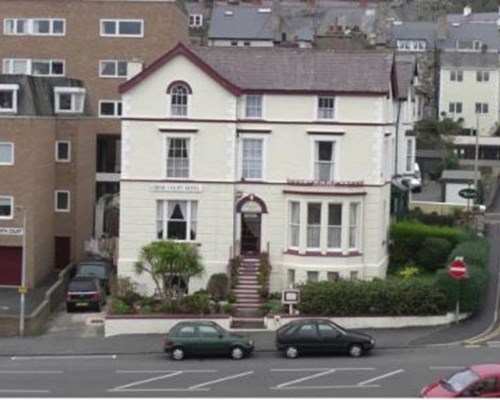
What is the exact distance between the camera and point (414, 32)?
11525cm

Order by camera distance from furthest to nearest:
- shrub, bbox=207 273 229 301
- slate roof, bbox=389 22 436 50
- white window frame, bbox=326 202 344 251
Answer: slate roof, bbox=389 22 436 50, white window frame, bbox=326 202 344 251, shrub, bbox=207 273 229 301

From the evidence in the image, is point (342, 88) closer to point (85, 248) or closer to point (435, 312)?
point (435, 312)

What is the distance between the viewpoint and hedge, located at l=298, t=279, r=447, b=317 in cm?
4388

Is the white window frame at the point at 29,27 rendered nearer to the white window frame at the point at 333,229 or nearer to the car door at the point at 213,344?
the white window frame at the point at 333,229

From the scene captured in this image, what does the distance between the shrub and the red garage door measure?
1120cm

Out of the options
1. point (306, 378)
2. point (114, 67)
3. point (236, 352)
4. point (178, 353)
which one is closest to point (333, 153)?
point (236, 352)

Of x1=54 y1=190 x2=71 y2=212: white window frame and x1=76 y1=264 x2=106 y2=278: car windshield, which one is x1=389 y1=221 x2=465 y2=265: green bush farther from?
x1=54 y1=190 x2=71 y2=212: white window frame

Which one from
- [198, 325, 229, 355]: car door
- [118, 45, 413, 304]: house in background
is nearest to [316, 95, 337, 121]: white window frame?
[118, 45, 413, 304]: house in background

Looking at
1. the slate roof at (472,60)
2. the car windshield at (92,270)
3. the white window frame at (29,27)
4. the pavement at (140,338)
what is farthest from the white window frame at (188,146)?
the slate roof at (472,60)

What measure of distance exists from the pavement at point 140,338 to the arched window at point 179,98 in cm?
936

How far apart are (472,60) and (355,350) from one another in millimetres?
69713

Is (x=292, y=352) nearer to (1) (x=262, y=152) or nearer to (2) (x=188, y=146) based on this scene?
(1) (x=262, y=152)

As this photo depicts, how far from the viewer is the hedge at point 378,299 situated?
43.9 metres

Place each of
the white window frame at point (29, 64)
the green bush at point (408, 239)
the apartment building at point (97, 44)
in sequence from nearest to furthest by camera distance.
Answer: the green bush at point (408, 239)
the apartment building at point (97, 44)
the white window frame at point (29, 64)
